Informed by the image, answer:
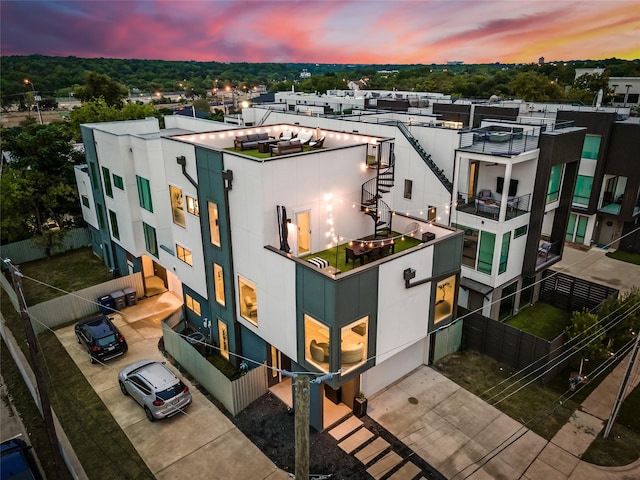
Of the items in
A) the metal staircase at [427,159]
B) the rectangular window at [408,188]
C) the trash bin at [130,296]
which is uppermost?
the metal staircase at [427,159]

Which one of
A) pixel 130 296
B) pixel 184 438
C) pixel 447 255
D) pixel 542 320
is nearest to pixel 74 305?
pixel 130 296

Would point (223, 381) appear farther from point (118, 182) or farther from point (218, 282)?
point (118, 182)

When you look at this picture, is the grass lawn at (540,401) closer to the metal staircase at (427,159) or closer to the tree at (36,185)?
the metal staircase at (427,159)

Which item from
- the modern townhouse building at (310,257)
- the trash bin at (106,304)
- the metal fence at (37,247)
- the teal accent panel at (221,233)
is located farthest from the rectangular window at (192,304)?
the metal fence at (37,247)

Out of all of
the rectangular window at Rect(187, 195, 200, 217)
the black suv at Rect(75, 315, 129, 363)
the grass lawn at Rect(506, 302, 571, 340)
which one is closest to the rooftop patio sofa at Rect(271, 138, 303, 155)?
the rectangular window at Rect(187, 195, 200, 217)

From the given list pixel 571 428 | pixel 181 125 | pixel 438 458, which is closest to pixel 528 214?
pixel 571 428

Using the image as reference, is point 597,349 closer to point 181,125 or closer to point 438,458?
point 438,458
